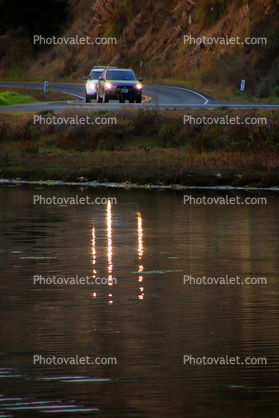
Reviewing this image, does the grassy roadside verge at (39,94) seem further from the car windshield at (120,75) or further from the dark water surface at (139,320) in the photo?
the dark water surface at (139,320)

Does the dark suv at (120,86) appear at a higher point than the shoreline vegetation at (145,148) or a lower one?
higher

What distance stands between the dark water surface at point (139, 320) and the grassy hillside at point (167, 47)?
3580 cm

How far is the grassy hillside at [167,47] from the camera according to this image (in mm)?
57769

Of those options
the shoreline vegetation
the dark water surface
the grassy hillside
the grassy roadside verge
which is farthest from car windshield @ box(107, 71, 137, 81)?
the dark water surface

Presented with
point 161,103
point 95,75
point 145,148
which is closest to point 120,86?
point 161,103

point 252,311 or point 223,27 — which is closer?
point 252,311

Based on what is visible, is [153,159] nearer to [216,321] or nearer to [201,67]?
[216,321]

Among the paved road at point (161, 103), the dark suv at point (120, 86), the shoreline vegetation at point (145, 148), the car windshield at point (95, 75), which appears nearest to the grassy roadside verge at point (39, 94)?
the paved road at point (161, 103)

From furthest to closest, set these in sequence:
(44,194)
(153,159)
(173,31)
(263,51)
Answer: (173,31)
(263,51)
(153,159)
(44,194)

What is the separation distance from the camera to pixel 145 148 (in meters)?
35.6

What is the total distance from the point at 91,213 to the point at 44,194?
493 cm

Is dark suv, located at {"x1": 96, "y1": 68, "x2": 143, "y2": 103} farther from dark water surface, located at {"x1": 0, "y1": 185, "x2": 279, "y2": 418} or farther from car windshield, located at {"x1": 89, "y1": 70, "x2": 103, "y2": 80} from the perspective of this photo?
dark water surface, located at {"x1": 0, "y1": 185, "x2": 279, "y2": 418}

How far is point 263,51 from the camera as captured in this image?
187 ft

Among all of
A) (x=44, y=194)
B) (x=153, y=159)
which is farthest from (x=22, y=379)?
(x=153, y=159)
